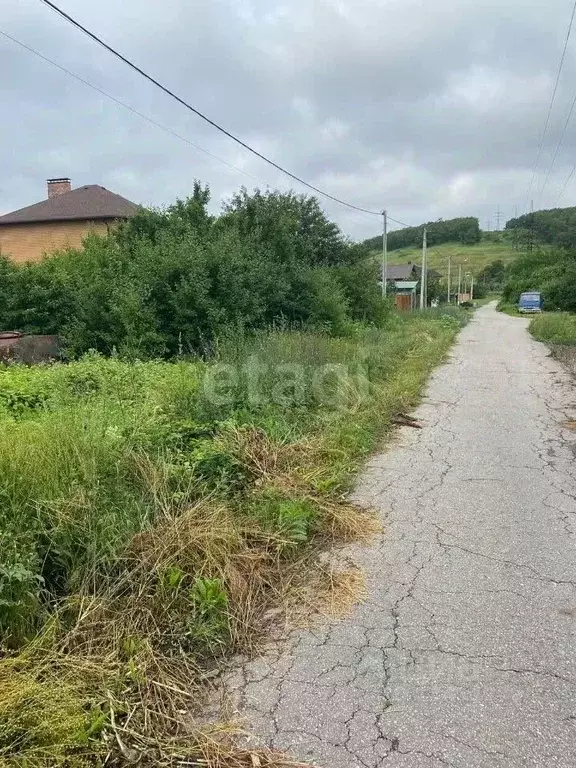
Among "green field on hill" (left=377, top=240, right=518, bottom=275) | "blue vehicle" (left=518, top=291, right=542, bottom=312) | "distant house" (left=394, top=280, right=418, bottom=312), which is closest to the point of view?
"distant house" (left=394, top=280, right=418, bottom=312)

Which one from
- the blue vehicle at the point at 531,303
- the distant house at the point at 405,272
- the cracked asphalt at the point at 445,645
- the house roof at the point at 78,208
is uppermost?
the house roof at the point at 78,208

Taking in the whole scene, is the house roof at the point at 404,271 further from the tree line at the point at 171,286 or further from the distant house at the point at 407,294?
the tree line at the point at 171,286

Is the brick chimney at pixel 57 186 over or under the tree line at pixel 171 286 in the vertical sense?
over

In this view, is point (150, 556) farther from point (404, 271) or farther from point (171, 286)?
point (404, 271)

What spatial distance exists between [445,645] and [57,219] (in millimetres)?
→ 30372

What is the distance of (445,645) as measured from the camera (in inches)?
121

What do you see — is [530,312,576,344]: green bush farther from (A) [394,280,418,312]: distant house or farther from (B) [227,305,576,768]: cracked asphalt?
(A) [394,280,418,312]: distant house

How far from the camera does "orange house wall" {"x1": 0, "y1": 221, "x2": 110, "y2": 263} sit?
1144 inches

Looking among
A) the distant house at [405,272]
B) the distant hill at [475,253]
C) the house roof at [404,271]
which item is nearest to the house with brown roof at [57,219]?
the distant house at [405,272]

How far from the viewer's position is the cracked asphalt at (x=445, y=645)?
7.97 ft

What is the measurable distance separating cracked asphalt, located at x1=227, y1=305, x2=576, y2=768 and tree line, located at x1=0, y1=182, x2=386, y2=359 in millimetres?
7563

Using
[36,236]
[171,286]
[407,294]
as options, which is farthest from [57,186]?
[407,294]

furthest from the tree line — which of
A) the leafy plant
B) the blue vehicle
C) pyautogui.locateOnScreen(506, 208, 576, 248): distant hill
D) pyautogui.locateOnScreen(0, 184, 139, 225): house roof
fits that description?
pyautogui.locateOnScreen(506, 208, 576, 248): distant hill

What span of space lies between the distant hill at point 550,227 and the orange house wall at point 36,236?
57.5 meters
